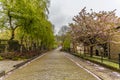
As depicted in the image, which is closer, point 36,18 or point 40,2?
point 36,18

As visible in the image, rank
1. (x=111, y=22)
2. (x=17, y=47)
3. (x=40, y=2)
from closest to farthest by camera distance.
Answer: (x=111, y=22), (x=17, y=47), (x=40, y=2)

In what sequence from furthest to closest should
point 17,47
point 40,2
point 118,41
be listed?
1. point 40,2
2. point 17,47
3. point 118,41

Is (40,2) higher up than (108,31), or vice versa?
(40,2)

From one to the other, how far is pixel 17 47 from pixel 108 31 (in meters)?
13.3

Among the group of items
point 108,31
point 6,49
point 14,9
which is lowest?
point 6,49

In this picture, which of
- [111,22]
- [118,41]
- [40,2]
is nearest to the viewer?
[118,41]

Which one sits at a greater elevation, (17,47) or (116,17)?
→ (116,17)

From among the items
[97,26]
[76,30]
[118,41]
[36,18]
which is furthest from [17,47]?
[118,41]

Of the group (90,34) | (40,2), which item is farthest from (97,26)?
(40,2)

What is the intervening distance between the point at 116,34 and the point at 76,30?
7.16 m

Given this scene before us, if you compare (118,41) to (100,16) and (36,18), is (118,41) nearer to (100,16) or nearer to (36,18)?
(100,16)

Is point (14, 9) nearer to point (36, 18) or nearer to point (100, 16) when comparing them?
point (36, 18)

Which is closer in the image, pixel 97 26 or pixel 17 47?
pixel 97 26

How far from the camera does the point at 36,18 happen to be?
3928 centimetres
